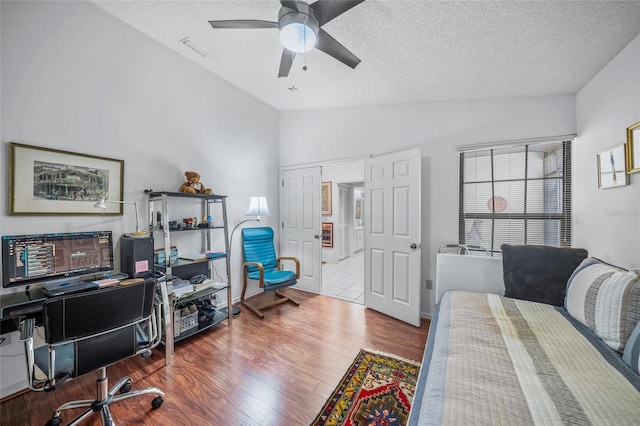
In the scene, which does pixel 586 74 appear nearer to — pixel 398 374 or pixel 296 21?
pixel 296 21

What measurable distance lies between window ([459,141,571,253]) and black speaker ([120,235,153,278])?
3268mm

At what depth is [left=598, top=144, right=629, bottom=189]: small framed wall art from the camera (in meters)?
1.73

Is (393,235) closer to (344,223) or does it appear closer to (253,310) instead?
(253,310)

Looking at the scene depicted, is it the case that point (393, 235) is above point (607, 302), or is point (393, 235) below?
above

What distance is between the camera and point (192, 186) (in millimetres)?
2654

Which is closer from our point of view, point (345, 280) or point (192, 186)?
point (192, 186)

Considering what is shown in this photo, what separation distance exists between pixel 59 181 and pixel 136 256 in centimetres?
80

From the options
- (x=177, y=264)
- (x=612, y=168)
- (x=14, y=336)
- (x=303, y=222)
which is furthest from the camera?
(x=303, y=222)

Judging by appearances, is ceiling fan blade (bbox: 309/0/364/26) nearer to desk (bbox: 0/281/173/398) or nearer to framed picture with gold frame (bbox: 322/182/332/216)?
desk (bbox: 0/281/173/398)

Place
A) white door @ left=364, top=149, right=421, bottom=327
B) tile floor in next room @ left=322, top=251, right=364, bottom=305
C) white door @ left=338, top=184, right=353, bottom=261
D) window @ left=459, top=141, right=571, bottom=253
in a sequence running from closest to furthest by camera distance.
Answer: window @ left=459, top=141, right=571, bottom=253 → white door @ left=364, top=149, right=421, bottom=327 → tile floor in next room @ left=322, top=251, right=364, bottom=305 → white door @ left=338, top=184, right=353, bottom=261

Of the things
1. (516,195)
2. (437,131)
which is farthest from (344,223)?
(516,195)

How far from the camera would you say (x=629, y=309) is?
1278 mm

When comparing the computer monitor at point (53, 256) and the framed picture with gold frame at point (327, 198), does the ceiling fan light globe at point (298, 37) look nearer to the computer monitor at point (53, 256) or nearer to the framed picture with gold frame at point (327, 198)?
the computer monitor at point (53, 256)

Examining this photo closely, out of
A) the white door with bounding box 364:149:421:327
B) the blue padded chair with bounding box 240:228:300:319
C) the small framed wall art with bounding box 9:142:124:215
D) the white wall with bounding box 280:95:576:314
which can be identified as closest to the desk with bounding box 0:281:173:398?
the small framed wall art with bounding box 9:142:124:215
